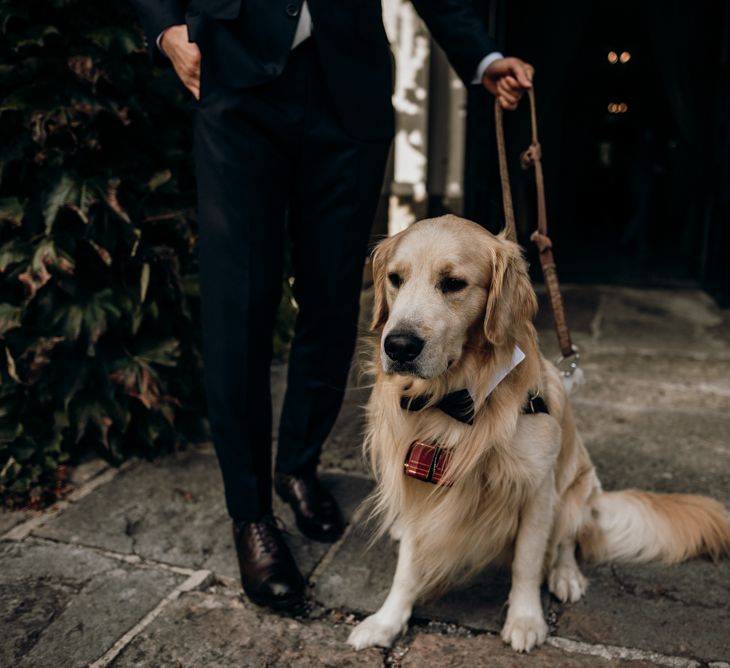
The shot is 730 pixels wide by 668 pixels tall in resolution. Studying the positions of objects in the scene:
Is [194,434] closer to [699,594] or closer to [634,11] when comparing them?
[699,594]

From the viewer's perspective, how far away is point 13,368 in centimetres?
245

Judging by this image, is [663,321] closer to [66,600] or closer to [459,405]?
[459,405]

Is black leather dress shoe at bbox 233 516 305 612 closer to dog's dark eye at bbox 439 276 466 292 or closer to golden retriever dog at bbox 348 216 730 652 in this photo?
golden retriever dog at bbox 348 216 730 652

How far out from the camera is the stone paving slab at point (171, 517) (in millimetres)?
2248

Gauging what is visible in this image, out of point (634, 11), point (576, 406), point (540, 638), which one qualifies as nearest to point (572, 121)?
point (634, 11)

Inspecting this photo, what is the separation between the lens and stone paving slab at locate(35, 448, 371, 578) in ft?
7.38

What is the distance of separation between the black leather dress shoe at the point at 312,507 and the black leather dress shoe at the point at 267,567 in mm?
174

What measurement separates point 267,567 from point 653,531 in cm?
110

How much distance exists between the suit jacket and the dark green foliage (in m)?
0.56

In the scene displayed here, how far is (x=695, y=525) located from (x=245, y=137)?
1.67m

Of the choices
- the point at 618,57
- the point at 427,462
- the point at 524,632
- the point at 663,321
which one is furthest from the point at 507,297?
the point at 618,57

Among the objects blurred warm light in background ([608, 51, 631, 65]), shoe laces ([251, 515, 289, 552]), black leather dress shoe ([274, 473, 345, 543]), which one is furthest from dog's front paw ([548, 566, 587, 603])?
blurred warm light in background ([608, 51, 631, 65])

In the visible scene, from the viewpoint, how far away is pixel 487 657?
181cm

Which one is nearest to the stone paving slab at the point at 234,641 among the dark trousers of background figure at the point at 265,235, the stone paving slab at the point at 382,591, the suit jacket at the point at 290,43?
the stone paving slab at the point at 382,591
